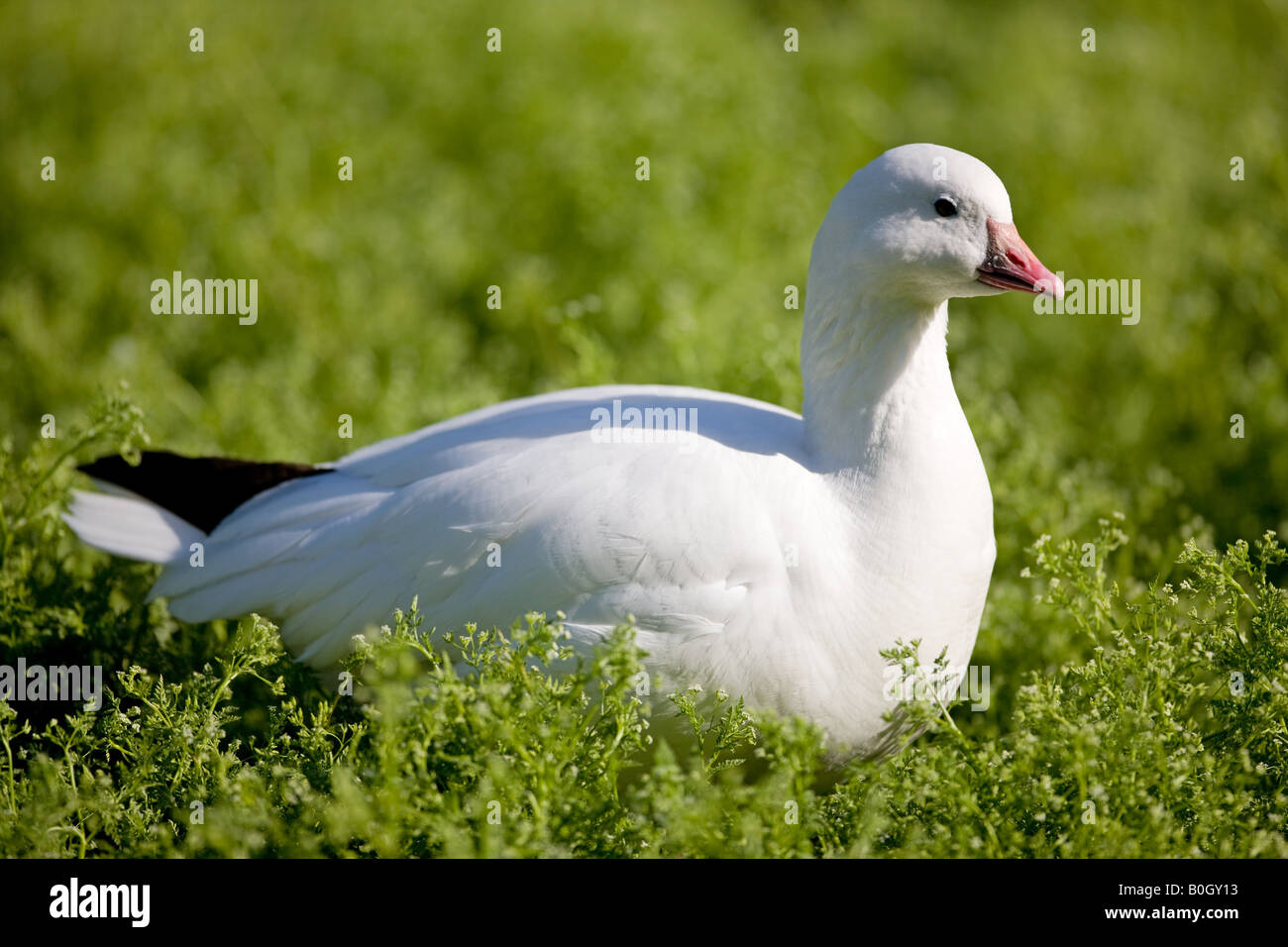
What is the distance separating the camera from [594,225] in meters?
7.34

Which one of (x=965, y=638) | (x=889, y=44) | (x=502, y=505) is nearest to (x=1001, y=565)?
(x=965, y=638)

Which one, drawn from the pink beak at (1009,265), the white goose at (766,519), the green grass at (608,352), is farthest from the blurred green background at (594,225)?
the pink beak at (1009,265)

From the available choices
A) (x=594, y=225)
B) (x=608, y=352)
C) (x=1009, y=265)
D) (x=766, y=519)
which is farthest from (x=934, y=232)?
(x=594, y=225)

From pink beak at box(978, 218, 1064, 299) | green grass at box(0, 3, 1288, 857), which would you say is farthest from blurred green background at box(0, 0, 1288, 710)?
pink beak at box(978, 218, 1064, 299)

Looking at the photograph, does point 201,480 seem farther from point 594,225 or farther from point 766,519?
point 594,225

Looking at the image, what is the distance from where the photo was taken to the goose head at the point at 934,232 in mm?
3518

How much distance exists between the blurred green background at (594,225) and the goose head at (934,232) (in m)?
1.37

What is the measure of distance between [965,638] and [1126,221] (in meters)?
4.47

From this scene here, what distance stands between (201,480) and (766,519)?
2031mm

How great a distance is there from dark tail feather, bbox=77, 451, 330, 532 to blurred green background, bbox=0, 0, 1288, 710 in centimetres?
114

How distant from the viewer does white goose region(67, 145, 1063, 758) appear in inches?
135

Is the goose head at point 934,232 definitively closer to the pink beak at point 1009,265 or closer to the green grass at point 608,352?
the pink beak at point 1009,265

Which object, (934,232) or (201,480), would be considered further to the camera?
(201,480)

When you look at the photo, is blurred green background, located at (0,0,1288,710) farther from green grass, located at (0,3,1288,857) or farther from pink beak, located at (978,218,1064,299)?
pink beak, located at (978,218,1064,299)
